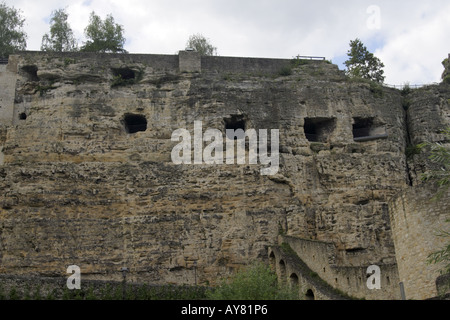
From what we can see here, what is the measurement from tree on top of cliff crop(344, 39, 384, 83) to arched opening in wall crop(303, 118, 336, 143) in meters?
5.48

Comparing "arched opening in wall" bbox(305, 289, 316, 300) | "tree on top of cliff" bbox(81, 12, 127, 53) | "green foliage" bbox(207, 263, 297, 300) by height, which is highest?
"tree on top of cliff" bbox(81, 12, 127, 53)

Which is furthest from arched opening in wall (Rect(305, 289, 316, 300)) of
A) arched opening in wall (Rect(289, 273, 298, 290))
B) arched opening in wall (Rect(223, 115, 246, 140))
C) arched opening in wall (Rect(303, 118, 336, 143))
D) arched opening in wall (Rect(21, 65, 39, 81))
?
arched opening in wall (Rect(21, 65, 39, 81))

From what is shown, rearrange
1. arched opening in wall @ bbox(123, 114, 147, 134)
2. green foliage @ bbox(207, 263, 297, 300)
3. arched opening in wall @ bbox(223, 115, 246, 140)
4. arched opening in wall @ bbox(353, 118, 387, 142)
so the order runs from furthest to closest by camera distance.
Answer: arched opening in wall @ bbox(353, 118, 387, 142) < arched opening in wall @ bbox(123, 114, 147, 134) < arched opening in wall @ bbox(223, 115, 246, 140) < green foliage @ bbox(207, 263, 297, 300)

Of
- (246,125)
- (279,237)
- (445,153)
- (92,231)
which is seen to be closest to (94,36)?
(246,125)

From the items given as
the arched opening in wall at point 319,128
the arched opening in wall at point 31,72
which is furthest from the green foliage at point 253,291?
the arched opening in wall at point 31,72

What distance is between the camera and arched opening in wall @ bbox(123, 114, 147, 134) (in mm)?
30047

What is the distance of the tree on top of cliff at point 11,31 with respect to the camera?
1412 inches

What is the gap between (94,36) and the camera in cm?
3491

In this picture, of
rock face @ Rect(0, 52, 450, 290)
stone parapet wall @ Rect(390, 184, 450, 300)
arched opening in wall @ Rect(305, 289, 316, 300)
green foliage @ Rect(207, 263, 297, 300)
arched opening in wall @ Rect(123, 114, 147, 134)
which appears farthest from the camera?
arched opening in wall @ Rect(123, 114, 147, 134)

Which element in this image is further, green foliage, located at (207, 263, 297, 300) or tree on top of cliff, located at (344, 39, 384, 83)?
tree on top of cliff, located at (344, 39, 384, 83)

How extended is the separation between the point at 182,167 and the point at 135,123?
142 inches

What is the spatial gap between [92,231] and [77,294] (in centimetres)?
533

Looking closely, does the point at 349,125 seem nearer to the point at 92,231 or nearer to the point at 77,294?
the point at 92,231

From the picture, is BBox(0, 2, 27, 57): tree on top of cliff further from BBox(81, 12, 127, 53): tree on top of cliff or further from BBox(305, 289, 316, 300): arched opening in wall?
BBox(305, 289, 316, 300): arched opening in wall
